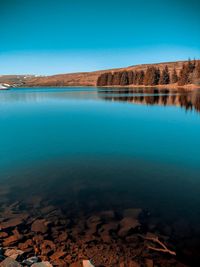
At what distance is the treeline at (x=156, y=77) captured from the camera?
83.8 m

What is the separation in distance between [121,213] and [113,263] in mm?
1837

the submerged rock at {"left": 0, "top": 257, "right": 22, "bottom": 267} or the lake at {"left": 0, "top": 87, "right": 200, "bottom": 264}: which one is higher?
the submerged rock at {"left": 0, "top": 257, "right": 22, "bottom": 267}

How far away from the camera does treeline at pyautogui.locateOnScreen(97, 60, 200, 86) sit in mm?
83750

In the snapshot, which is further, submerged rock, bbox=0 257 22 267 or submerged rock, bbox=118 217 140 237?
submerged rock, bbox=118 217 140 237

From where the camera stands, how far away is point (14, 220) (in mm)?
6152

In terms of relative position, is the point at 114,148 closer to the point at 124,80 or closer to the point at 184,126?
the point at 184,126

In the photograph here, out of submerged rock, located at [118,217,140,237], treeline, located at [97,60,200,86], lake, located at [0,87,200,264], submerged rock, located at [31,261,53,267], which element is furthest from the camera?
treeline, located at [97,60,200,86]

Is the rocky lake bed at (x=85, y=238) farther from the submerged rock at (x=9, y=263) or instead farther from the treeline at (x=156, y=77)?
the treeline at (x=156, y=77)

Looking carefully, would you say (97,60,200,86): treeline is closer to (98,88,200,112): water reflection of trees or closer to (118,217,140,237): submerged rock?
(98,88,200,112): water reflection of trees

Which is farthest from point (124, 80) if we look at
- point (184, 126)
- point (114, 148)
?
point (114, 148)

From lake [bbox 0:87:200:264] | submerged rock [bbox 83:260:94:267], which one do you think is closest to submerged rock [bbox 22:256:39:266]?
submerged rock [bbox 83:260:94:267]

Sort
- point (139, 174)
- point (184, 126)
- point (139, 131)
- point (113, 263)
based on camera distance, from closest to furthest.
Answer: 1. point (113, 263)
2. point (139, 174)
3. point (139, 131)
4. point (184, 126)

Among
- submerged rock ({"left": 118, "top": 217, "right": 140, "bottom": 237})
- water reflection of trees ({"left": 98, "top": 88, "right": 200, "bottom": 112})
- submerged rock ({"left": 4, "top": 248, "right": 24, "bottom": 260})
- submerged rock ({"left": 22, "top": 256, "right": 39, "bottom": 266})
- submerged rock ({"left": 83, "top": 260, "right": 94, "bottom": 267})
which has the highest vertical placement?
water reflection of trees ({"left": 98, "top": 88, "right": 200, "bottom": 112})

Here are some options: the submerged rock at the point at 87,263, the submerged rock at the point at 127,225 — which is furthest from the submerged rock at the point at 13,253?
the submerged rock at the point at 127,225
